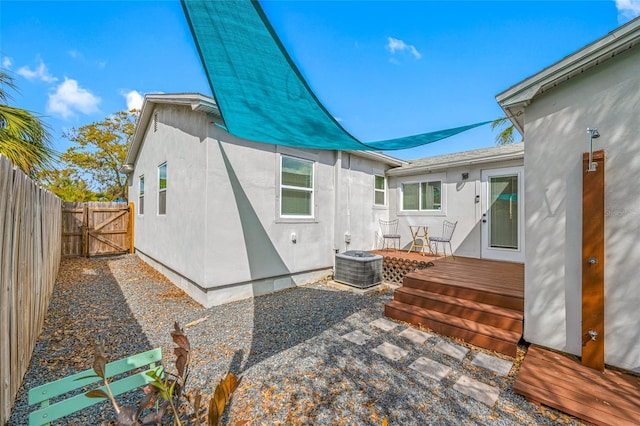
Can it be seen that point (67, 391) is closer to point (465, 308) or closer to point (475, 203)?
point (465, 308)

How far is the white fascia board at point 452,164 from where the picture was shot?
6.68m

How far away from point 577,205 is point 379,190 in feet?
20.3

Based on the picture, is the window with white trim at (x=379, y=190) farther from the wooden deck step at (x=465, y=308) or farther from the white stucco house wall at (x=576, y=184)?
the white stucco house wall at (x=576, y=184)

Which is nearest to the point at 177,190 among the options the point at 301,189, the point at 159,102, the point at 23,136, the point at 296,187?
the point at 159,102

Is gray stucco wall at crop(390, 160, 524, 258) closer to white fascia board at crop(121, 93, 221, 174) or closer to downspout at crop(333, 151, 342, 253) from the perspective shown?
downspout at crop(333, 151, 342, 253)

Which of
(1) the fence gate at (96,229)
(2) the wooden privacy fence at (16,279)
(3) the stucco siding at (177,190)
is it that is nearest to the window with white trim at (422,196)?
(3) the stucco siding at (177,190)

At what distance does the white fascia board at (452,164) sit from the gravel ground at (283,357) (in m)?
Result: 4.46

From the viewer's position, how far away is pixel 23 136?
456 centimetres

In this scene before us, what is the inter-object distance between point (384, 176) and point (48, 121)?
8.51 m

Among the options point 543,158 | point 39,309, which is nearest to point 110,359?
point 39,309

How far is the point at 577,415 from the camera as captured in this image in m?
2.26

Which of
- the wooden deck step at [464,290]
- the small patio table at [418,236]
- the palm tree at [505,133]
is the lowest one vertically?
the wooden deck step at [464,290]

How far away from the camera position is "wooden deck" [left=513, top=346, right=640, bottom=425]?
2.23 m

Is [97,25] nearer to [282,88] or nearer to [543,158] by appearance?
[282,88]
